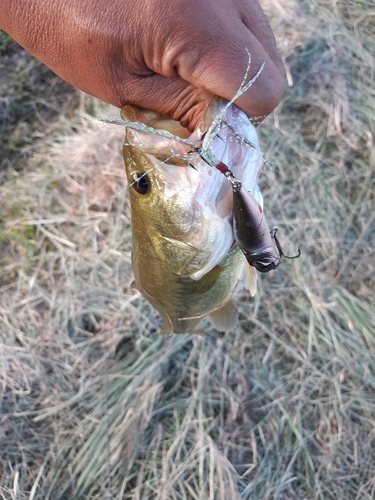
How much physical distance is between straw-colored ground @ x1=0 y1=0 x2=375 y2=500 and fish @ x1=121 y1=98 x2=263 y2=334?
142cm

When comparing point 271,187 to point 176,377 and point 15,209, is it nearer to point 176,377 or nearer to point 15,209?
point 176,377

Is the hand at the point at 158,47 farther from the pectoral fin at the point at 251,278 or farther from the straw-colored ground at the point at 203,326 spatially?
the straw-colored ground at the point at 203,326

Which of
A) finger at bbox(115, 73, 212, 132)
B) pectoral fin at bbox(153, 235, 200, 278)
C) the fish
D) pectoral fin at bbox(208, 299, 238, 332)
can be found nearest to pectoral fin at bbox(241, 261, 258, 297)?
the fish

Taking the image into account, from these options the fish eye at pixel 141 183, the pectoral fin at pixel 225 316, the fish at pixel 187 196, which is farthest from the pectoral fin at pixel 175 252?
the pectoral fin at pixel 225 316

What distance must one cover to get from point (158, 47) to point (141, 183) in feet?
1.21

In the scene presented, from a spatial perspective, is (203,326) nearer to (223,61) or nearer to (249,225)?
(249,225)

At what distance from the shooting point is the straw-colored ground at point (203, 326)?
8.75ft

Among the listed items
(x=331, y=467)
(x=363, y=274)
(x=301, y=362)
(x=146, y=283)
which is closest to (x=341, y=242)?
(x=363, y=274)

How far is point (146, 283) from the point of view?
166 centimetres

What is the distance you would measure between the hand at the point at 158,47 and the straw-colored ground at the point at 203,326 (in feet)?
5.76

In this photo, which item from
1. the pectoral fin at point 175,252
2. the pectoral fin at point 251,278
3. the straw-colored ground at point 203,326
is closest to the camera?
the pectoral fin at point 175,252

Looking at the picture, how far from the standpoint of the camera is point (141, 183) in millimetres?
1244

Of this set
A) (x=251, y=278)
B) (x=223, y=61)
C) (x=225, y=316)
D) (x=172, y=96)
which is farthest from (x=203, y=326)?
(x=223, y=61)

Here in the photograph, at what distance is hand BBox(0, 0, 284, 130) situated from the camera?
3.55 feet
